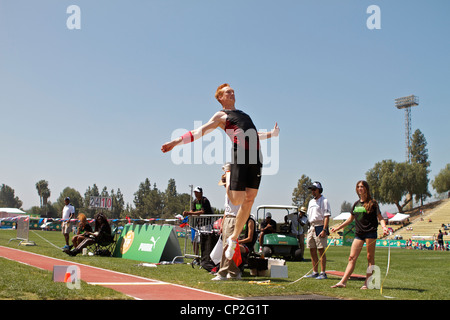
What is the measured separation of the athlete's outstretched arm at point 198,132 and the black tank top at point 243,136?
9 centimetres

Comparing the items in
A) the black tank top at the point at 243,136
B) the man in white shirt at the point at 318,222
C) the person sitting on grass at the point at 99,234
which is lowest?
the person sitting on grass at the point at 99,234

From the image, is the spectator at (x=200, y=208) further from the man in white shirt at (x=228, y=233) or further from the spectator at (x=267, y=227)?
the spectator at (x=267, y=227)

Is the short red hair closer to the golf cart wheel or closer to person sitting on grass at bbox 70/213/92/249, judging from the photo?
person sitting on grass at bbox 70/213/92/249

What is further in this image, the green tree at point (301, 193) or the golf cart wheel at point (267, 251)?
the green tree at point (301, 193)

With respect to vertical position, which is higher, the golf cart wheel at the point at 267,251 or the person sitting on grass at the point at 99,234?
the person sitting on grass at the point at 99,234

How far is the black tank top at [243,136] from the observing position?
4172mm

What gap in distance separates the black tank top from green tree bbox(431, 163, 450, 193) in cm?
10962

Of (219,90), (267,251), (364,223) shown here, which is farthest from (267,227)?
(219,90)

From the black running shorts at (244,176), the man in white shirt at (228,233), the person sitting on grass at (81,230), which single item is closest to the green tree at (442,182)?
the person sitting on grass at (81,230)

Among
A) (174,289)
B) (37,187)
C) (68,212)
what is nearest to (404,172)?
(68,212)

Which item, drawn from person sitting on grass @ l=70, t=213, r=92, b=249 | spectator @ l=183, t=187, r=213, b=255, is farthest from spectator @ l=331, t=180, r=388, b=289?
person sitting on grass @ l=70, t=213, r=92, b=249

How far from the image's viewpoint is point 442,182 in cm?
10112

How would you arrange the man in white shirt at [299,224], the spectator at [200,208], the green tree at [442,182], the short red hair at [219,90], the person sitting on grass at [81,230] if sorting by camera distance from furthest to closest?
the green tree at [442,182] → the man in white shirt at [299,224] → the person sitting on grass at [81,230] → the spectator at [200,208] → the short red hair at [219,90]
